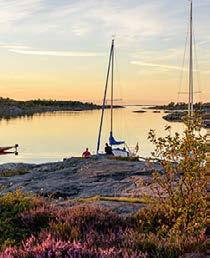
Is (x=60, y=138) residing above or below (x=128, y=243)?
below

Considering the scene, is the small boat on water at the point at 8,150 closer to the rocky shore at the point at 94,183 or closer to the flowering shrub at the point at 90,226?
the rocky shore at the point at 94,183

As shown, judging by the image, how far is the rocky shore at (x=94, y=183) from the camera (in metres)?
13.7

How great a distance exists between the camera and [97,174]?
77.4 ft

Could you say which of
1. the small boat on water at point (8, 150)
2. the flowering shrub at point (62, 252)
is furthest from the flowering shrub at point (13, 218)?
the small boat on water at point (8, 150)

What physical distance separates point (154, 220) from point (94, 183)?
909 centimetres

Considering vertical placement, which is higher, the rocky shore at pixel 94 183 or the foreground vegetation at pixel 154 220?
the foreground vegetation at pixel 154 220

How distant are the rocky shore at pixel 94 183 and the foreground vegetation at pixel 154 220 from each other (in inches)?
43.7

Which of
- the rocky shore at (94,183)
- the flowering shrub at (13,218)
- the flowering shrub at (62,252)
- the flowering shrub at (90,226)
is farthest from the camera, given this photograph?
the rocky shore at (94,183)

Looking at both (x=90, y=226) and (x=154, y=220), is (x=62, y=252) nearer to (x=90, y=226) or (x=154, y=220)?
(x=90, y=226)

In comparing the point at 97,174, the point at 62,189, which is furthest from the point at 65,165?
the point at 62,189

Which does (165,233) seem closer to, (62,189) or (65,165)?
(62,189)

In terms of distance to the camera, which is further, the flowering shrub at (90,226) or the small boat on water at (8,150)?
the small boat on water at (8,150)

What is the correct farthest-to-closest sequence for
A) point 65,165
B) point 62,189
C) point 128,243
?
point 65,165 → point 62,189 → point 128,243

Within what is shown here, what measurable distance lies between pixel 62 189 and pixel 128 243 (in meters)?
10.1
